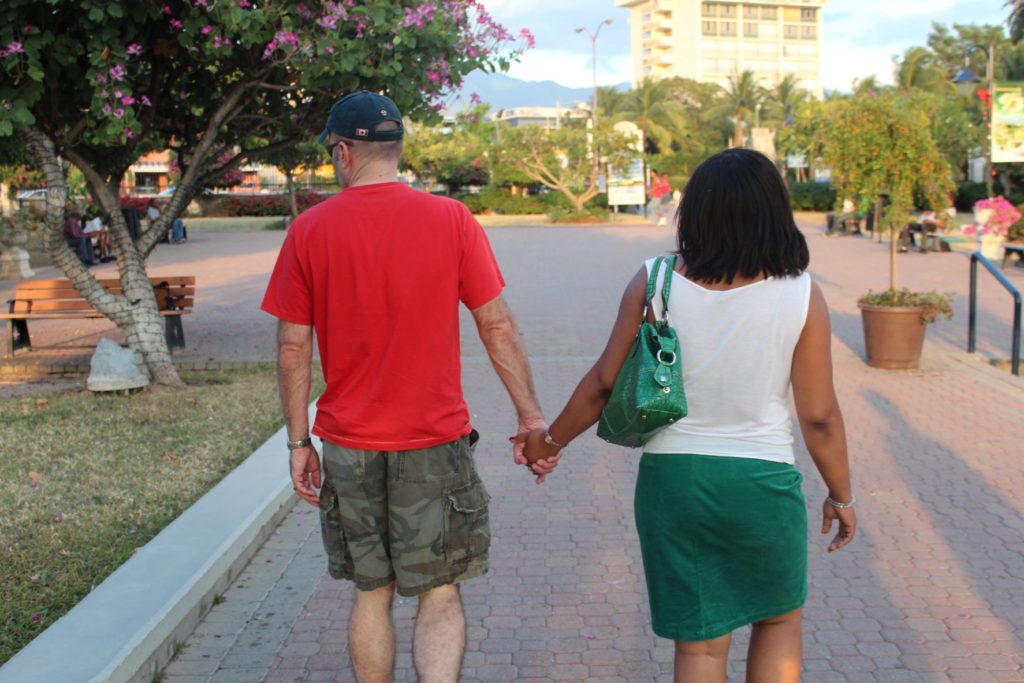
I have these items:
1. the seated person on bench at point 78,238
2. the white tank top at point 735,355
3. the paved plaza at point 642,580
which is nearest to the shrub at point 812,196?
the seated person on bench at point 78,238

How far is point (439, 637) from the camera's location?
323 centimetres

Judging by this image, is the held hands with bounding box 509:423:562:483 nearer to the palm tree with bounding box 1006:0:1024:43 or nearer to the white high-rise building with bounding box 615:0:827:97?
the palm tree with bounding box 1006:0:1024:43

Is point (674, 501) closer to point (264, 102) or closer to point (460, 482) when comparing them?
point (460, 482)

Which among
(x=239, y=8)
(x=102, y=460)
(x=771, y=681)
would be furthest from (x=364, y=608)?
(x=239, y=8)

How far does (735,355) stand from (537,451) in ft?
2.57

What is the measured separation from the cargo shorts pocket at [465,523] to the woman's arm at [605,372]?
28 centimetres

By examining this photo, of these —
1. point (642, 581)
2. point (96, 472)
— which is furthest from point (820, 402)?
point (96, 472)

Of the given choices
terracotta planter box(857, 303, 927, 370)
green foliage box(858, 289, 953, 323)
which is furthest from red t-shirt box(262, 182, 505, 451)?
green foliage box(858, 289, 953, 323)

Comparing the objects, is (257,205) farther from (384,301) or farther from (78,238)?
(384,301)

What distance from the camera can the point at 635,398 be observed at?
2.65 metres

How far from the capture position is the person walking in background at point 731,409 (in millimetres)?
2680

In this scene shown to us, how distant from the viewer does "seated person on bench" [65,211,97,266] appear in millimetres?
23812

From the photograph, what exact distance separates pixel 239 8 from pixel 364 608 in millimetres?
5753

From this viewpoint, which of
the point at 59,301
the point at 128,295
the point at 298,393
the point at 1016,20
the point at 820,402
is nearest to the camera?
the point at 820,402
